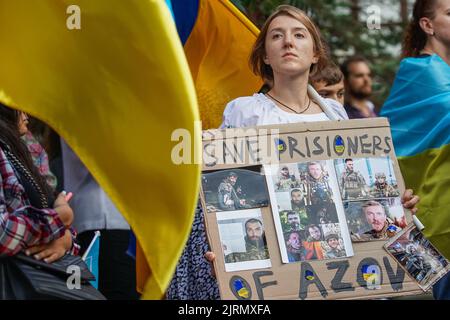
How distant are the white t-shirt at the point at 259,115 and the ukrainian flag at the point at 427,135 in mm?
623

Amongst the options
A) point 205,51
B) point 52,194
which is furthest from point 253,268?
point 205,51

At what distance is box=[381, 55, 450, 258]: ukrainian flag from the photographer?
4504 mm

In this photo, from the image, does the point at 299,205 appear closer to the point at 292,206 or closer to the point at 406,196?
the point at 292,206

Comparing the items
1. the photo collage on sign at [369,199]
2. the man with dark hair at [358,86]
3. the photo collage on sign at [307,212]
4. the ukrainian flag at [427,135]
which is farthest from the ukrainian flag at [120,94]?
the man with dark hair at [358,86]

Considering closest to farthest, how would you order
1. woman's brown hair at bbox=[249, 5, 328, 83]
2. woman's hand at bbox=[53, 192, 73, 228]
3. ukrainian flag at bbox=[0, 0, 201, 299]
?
ukrainian flag at bbox=[0, 0, 201, 299], woman's hand at bbox=[53, 192, 73, 228], woman's brown hair at bbox=[249, 5, 328, 83]

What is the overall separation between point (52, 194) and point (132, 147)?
0.59m

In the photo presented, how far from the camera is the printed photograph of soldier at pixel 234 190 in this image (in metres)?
3.60

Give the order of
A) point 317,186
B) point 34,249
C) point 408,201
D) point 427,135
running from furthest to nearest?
point 427,135
point 408,201
point 317,186
point 34,249

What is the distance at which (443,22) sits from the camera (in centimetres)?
473

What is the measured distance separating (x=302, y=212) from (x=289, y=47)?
32.4 inches

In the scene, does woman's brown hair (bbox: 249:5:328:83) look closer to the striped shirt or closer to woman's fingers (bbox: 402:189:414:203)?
woman's fingers (bbox: 402:189:414:203)

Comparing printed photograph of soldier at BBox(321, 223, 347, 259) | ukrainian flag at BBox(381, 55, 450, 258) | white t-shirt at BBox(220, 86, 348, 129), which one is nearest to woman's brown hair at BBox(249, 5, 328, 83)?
white t-shirt at BBox(220, 86, 348, 129)

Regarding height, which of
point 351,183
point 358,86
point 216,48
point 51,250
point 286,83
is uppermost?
point 358,86

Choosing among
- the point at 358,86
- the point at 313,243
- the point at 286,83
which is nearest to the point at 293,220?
the point at 313,243
